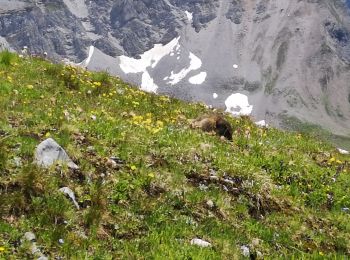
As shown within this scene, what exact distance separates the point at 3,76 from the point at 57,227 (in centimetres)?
787

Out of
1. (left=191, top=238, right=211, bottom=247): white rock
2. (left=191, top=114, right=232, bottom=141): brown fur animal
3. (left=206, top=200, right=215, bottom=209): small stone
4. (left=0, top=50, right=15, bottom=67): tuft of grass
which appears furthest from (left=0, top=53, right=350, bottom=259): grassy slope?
(left=0, top=50, right=15, bottom=67): tuft of grass

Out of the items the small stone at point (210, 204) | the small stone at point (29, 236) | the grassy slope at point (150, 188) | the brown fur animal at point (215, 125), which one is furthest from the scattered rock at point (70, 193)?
the brown fur animal at point (215, 125)

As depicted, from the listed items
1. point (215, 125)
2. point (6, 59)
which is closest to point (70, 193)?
point (215, 125)

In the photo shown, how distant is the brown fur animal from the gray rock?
5133mm

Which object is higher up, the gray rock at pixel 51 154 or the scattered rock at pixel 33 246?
the gray rock at pixel 51 154

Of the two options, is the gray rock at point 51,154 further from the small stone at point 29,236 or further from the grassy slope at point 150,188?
the small stone at point 29,236

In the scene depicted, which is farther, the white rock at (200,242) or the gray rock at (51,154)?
the gray rock at (51,154)

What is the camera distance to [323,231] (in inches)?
372

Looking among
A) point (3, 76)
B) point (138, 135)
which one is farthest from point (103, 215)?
point (3, 76)

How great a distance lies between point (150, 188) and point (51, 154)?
198 cm

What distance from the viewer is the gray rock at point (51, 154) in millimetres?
8664

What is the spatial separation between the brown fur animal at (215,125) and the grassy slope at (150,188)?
0.43 meters

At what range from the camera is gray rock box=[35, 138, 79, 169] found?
8.66 meters

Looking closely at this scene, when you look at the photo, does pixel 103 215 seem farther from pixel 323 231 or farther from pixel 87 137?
pixel 323 231
